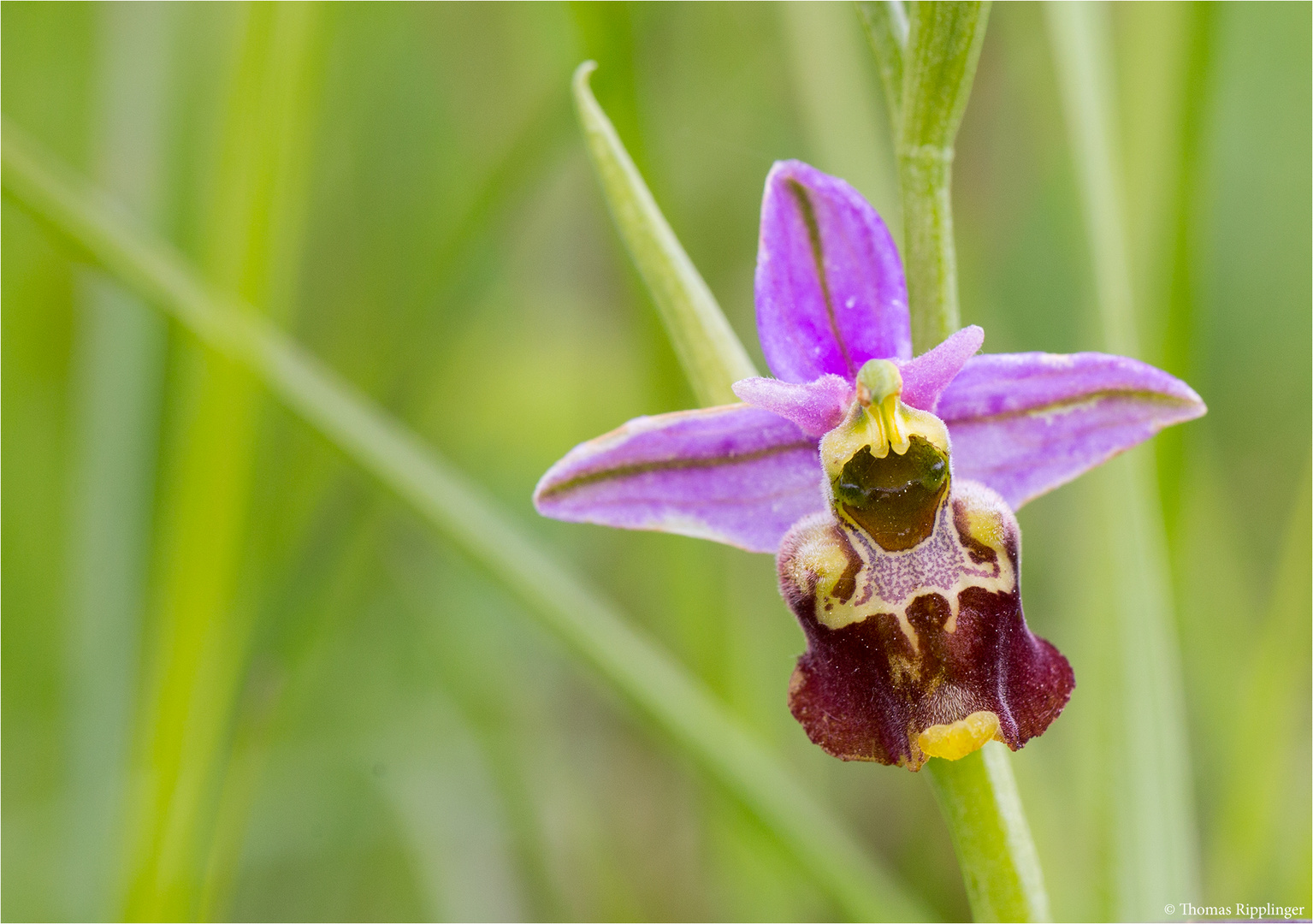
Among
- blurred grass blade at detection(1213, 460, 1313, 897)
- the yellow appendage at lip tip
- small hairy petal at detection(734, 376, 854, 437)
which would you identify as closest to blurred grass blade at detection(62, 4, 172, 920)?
small hairy petal at detection(734, 376, 854, 437)

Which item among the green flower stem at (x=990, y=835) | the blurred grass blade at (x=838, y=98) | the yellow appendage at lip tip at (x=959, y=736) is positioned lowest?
the green flower stem at (x=990, y=835)

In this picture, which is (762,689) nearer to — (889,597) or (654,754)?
(654,754)

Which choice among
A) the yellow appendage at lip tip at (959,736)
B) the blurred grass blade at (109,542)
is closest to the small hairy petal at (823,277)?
the yellow appendage at lip tip at (959,736)

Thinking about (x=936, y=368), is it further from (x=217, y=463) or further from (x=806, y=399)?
(x=217, y=463)

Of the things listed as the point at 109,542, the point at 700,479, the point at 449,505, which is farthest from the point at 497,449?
the point at 700,479

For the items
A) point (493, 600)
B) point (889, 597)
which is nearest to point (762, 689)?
point (493, 600)

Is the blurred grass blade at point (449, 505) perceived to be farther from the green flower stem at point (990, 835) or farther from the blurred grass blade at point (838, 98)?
the blurred grass blade at point (838, 98)
